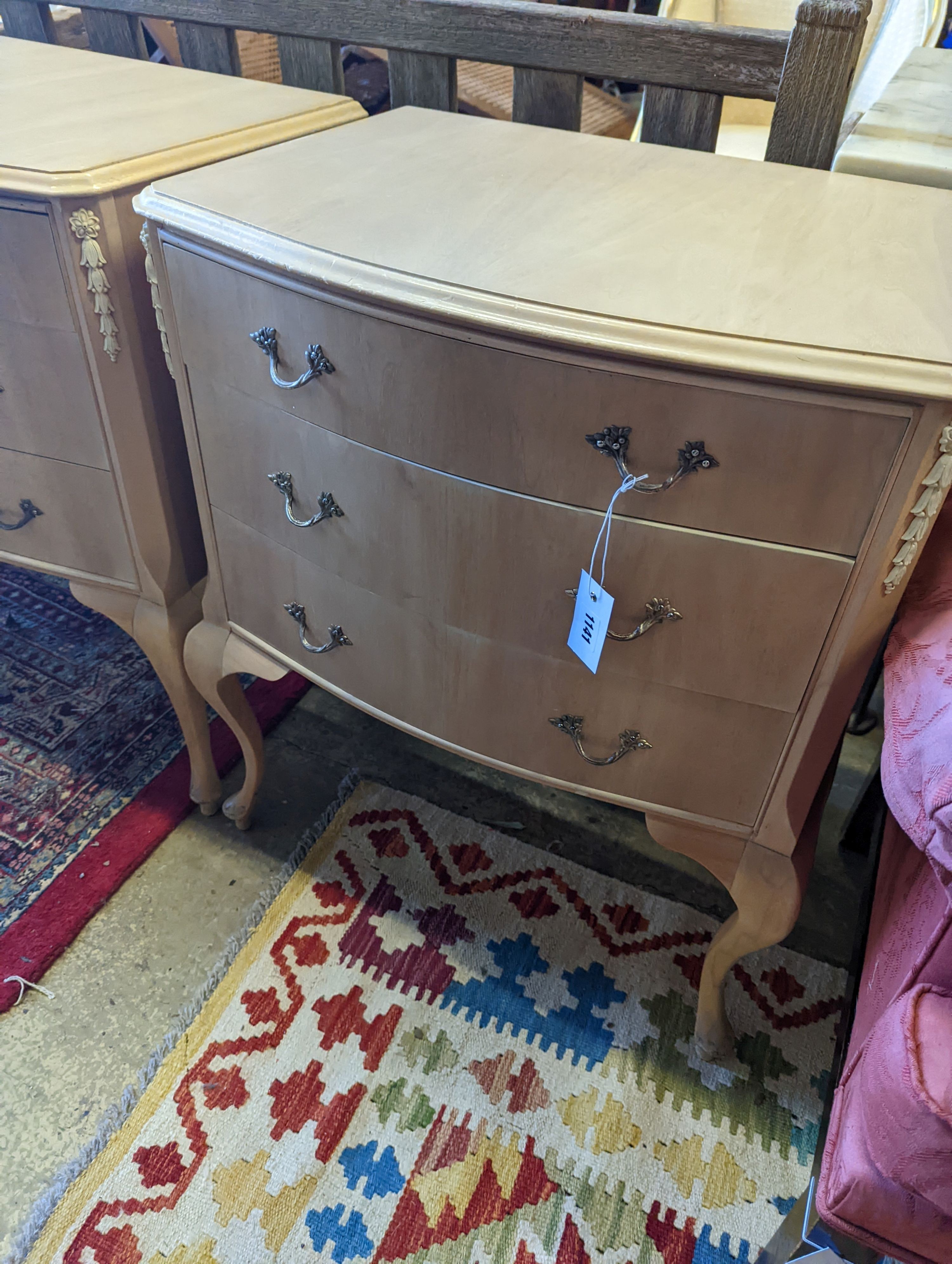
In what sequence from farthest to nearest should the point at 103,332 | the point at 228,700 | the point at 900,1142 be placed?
the point at 228,700
the point at 103,332
the point at 900,1142

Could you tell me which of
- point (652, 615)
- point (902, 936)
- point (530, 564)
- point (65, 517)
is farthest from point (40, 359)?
point (902, 936)

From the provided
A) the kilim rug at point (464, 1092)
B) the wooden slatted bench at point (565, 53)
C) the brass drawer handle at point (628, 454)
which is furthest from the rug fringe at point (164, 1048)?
the wooden slatted bench at point (565, 53)

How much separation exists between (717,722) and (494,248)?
16.8 inches

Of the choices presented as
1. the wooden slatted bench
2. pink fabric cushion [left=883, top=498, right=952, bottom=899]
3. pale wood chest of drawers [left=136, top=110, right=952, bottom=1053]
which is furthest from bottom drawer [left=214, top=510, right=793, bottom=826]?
the wooden slatted bench

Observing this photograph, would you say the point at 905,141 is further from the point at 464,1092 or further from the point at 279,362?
the point at 464,1092

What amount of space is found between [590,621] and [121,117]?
2.55ft

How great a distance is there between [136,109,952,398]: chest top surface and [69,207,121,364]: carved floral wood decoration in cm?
8

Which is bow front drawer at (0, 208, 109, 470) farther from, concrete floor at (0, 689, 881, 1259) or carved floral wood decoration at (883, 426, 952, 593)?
carved floral wood decoration at (883, 426, 952, 593)

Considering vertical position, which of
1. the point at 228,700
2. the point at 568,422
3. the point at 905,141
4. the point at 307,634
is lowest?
the point at 228,700

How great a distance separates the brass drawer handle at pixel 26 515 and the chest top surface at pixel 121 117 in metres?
0.36

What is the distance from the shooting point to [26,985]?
104 centimetres

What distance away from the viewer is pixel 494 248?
664 mm

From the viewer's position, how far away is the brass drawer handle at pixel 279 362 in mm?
695

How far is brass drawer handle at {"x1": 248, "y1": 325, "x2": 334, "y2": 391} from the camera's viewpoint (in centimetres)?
69
